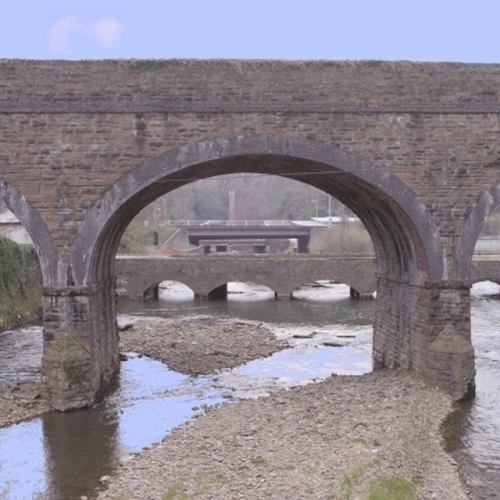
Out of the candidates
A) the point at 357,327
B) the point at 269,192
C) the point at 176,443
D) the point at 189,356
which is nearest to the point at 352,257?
the point at 357,327

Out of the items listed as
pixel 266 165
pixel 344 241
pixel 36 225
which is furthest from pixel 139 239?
pixel 36 225

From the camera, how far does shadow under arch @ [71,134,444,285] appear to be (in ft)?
47.4

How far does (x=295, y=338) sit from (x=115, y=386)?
382 inches

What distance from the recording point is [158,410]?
1491 cm

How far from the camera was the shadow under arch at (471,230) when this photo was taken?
15211 millimetres

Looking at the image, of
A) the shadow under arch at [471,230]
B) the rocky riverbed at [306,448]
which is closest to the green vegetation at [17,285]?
the rocky riverbed at [306,448]

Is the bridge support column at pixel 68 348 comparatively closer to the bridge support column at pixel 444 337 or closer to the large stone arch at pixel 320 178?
the large stone arch at pixel 320 178

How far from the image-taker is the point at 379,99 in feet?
49.6

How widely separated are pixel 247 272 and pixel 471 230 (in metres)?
23.4

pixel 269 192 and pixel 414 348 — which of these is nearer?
pixel 414 348

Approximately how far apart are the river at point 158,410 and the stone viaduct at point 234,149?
116 centimetres

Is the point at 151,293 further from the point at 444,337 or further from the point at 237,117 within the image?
the point at 444,337

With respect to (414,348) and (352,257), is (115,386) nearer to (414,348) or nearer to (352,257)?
(414,348)

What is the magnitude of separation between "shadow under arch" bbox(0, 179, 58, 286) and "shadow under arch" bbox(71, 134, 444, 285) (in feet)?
1.70
